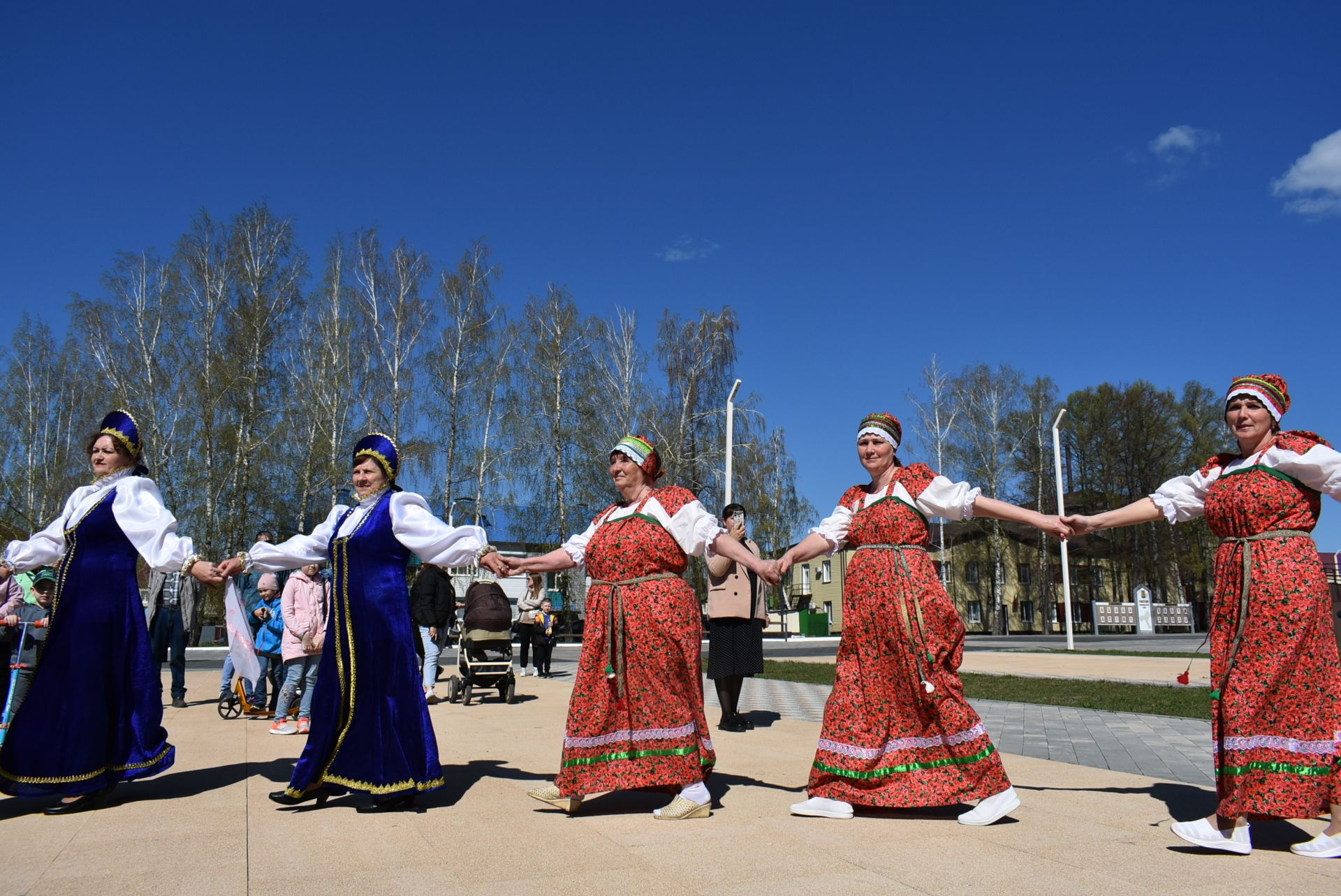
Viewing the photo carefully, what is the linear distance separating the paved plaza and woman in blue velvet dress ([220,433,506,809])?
19 centimetres

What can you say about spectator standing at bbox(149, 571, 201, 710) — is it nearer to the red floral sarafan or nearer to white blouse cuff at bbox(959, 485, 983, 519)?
white blouse cuff at bbox(959, 485, 983, 519)

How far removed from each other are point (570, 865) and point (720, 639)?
4.74 metres

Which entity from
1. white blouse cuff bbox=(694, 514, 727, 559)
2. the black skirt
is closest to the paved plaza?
white blouse cuff bbox=(694, 514, 727, 559)

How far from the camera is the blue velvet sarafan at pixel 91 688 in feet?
15.6

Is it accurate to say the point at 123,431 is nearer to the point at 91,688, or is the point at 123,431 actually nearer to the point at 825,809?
the point at 91,688

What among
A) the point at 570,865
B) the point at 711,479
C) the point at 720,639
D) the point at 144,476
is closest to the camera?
the point at 570,865

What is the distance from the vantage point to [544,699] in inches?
464

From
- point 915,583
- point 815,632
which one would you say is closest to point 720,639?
point 915,583

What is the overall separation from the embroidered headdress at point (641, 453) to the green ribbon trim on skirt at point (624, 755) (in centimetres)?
143

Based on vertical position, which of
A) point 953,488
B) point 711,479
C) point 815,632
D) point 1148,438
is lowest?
point 815,632

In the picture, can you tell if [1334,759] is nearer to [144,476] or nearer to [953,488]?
[953,488]

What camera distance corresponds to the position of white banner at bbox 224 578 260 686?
5484 millimetres

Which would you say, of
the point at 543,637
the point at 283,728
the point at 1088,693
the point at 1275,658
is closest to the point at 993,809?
the point at 1275,658

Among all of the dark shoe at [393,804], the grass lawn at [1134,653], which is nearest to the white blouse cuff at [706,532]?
the dark shoe at [393,804]
